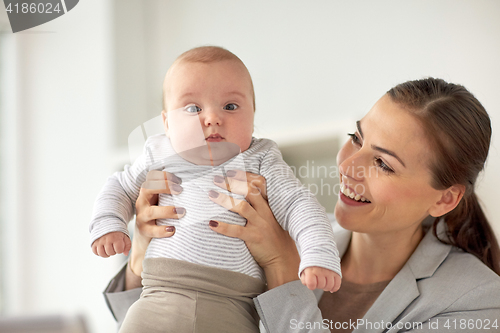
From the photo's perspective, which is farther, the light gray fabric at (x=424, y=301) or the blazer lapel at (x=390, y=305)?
the blazer lapel at (x=390, y=305)

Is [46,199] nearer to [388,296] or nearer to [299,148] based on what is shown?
[299,148]

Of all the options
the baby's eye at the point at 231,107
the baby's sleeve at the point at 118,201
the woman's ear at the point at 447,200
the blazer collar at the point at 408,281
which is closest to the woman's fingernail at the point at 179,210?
the baby's sleeve at the point at 118,201

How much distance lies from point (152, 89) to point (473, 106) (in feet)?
3.42

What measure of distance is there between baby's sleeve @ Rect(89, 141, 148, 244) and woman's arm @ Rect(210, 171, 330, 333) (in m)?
0.20

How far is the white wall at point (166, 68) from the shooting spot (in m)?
1.17

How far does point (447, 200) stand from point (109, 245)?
0.83m

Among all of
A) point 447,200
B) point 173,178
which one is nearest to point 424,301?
point 447,200

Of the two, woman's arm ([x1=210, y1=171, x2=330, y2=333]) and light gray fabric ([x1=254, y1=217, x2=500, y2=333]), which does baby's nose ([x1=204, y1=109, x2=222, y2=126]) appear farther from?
light gray fabric ([x1=254, y1=217, x2=500, y2=333])

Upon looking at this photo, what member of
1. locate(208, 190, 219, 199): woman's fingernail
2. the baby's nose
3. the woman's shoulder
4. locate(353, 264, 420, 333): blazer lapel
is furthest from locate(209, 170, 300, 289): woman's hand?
the woman's shoulder

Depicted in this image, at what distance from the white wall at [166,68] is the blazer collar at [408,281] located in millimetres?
381

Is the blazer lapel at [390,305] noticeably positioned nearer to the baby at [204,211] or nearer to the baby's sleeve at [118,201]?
the baby at [204,211]

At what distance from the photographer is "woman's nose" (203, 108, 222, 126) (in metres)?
0.75

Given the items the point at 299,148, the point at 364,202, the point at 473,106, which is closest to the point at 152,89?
the point at 299,148

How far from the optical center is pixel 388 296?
93cm
